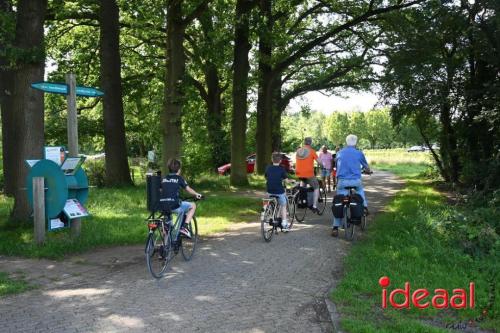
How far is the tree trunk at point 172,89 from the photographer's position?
654 inches

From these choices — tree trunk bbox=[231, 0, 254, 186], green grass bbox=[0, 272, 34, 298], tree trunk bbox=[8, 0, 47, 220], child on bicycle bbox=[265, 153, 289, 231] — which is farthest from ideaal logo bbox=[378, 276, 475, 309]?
tree trunk bbox=[231, 0, 254, 186]

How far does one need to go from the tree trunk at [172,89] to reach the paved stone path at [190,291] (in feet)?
23.9

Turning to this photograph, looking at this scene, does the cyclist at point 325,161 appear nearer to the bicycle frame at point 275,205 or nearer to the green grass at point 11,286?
the bicycle frame at point 275,205

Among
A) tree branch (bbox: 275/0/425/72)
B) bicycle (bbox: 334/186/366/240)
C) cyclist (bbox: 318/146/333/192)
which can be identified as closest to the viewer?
bicycle (bbox: 334/186/366/240)

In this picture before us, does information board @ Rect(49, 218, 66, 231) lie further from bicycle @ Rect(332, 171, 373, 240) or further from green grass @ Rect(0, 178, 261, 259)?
bicycle @ Rect(332, 171, 373, 240)

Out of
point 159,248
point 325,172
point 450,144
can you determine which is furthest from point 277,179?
point 450,144

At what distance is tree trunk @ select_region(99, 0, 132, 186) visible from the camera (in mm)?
18016

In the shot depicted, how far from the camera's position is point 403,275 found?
689 cm

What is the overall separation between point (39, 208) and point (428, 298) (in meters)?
6.75

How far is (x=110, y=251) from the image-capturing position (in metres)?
9.50

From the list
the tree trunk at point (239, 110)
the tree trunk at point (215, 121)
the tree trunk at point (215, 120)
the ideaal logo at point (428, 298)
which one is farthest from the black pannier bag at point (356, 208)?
the tree trunk at point (215, 121)

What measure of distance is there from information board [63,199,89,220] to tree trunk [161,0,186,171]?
6.54 m

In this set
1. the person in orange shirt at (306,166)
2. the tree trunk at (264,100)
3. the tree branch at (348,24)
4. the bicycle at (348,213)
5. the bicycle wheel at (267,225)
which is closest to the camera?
the bicycle wheel at (267,225)

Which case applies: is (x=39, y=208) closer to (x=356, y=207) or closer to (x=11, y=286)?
(x=11, y=286)
